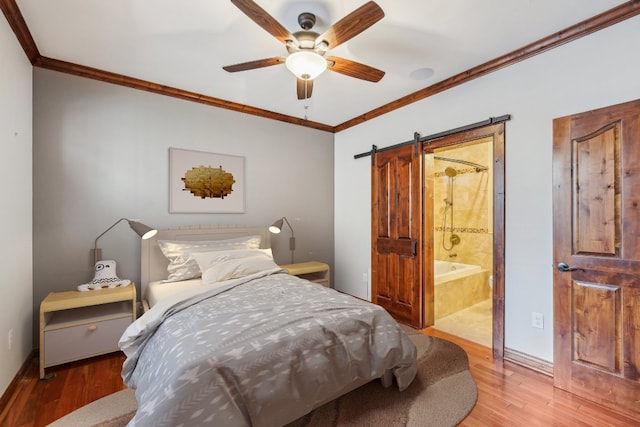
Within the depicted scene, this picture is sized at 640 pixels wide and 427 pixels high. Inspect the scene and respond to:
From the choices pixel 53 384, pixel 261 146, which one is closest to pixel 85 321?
pixel 53 384

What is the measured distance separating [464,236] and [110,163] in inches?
193

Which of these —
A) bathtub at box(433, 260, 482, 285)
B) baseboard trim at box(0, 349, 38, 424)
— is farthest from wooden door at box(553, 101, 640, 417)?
baseboard trim at box(0, 349, 38, 424)

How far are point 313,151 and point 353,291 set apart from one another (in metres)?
2.15

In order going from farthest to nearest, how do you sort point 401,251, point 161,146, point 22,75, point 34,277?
point 401,251 → point 161,146 → point 34,277 → point 22,75

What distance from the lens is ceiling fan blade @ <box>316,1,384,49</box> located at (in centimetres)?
162

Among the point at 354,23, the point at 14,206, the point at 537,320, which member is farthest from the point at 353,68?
the point at 14,206

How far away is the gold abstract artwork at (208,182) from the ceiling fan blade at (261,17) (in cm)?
199

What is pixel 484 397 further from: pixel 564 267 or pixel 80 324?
pixel 80 324

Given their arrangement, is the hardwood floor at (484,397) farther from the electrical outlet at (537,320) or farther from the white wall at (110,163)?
the white wall at (110,163)

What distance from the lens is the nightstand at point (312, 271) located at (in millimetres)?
3721

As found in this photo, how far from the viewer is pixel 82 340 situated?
2393 mm

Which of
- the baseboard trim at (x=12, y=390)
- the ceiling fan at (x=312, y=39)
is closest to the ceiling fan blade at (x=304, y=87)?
the ceiling fan at (x=312, y=39)

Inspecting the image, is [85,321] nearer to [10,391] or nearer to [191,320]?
[10,391]

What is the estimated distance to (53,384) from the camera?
2.19m
